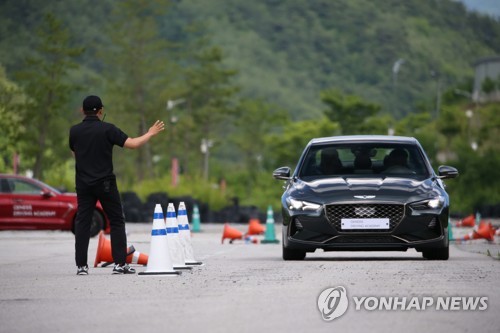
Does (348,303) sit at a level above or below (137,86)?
below

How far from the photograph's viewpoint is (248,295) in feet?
40.8

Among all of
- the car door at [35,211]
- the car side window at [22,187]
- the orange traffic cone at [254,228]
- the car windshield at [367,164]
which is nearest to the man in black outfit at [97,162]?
the car windshield at [367,164]

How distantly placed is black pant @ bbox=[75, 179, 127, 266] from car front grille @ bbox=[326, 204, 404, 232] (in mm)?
2995

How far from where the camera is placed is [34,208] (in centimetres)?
3203

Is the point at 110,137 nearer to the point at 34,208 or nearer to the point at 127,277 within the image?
the point at 127,277

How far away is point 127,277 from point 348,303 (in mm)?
4478

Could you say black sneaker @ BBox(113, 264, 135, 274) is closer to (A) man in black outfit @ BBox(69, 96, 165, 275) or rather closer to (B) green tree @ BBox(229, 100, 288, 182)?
(A) man in black outfit @ BBox(69, 96, 165, 275)

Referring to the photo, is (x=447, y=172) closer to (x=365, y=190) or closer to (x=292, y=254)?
(x=365, y=190)

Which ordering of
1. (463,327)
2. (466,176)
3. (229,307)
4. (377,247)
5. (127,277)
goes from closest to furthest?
1. (463,327)
2. (229,307)
3. (127,277)
4. (377,247)
5. (466,176)

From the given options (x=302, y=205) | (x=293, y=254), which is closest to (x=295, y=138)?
(x=293, y=254)

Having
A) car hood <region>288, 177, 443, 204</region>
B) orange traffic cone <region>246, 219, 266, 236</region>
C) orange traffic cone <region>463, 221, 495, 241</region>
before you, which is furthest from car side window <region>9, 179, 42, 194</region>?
car hood <region>288, 177, 443, 204</region>

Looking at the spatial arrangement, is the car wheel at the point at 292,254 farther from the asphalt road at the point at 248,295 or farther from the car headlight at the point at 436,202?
the car headlight at the point at 436,202

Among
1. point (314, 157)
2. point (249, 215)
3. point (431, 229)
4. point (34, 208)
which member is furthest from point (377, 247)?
point (249, 215)

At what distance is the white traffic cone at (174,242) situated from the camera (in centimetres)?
1642
